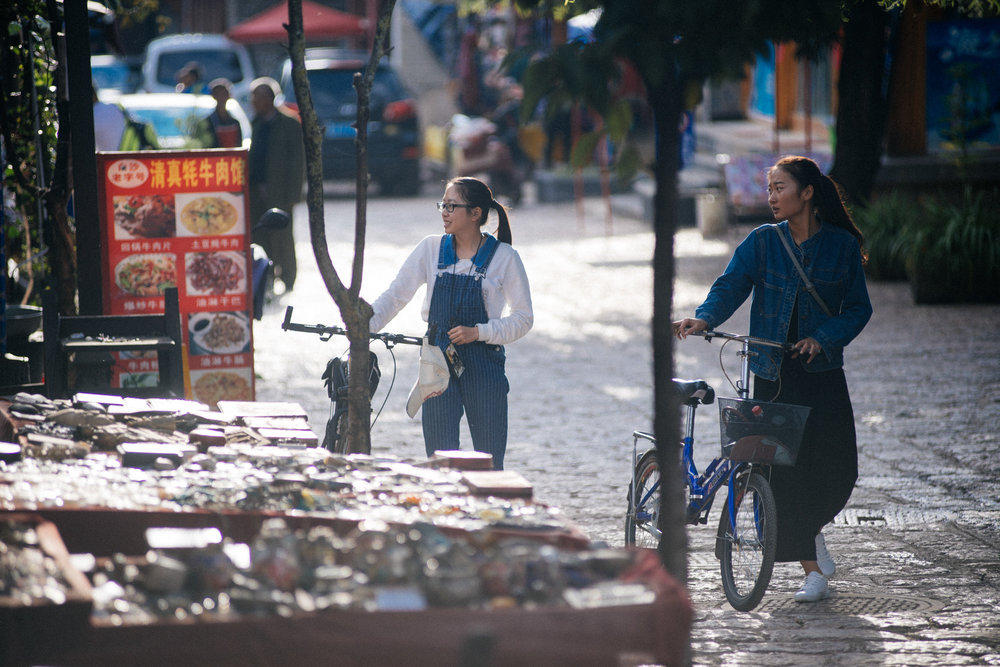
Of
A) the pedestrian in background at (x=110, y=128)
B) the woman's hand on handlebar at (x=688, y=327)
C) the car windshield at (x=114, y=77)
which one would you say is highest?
the car windshield at (x=114, y=77)

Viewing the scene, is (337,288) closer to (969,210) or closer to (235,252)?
(235,252)

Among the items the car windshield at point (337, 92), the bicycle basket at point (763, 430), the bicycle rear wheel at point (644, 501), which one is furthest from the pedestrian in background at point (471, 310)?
the car windshield at point (337, 92)

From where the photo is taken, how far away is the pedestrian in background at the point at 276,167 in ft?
42.3

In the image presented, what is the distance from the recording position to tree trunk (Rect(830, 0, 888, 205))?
13820mm

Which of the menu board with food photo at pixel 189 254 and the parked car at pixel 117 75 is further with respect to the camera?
the parked car at pixel 117 75

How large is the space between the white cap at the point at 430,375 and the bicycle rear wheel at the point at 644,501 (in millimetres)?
895

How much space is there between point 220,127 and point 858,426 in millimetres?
8002

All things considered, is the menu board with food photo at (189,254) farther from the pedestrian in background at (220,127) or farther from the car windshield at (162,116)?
the car windshield at (162,116)

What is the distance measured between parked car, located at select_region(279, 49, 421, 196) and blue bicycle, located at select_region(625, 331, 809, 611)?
16799 millimetres

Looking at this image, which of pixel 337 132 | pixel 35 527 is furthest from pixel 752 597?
pixel 337 132

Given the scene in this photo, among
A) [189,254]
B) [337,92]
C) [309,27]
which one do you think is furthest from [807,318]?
[309,27]

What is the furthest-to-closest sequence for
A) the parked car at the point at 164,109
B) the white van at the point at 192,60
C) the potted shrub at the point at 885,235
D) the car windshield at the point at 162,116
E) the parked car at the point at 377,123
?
1. the white van at the point at 192,60
2. the parked car at the point at 377,123
3. the car windshield at the point at 162,116
4. the parked car at the point at 164,109
5. the potted shrub at the point at 885,235

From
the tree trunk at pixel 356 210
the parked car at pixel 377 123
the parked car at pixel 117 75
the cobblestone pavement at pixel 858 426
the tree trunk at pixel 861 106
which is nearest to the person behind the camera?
the tree trunk at pixel 356 210

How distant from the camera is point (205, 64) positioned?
25.1 m
